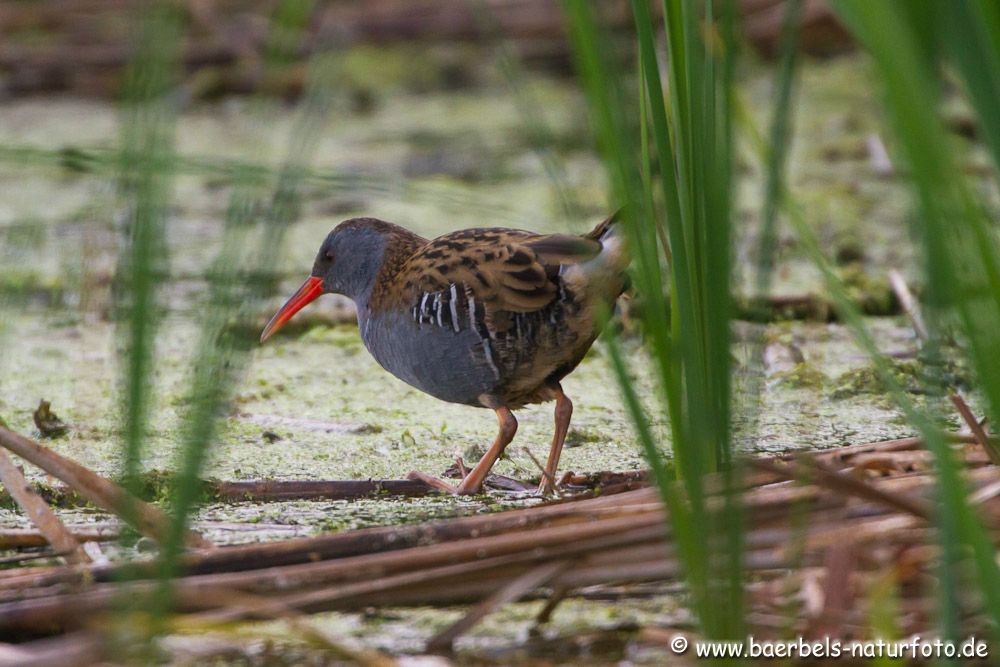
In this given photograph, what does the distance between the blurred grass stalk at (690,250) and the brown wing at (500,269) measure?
618 mm

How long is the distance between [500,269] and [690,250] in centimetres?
78

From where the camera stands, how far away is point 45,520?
6.61ft

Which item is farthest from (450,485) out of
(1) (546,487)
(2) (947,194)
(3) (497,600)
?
(2) (947,194)

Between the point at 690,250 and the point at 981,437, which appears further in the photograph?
the point at 981,437

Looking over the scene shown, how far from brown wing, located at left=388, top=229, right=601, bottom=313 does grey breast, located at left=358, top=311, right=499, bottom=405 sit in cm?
7

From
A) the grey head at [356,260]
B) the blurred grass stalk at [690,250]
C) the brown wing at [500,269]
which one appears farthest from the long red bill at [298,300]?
the blurred grass stalk at [690,250]

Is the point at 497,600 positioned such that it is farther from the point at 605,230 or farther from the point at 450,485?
the point at 605,230

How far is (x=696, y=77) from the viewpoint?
168 centimetres

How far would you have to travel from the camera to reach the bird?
99.4 inches

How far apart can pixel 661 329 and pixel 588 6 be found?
0.36 m

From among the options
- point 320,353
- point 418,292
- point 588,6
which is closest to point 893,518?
point 588,6

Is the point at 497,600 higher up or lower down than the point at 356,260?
lower down

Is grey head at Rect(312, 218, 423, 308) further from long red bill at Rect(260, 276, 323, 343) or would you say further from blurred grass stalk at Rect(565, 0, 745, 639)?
blurred grass stalk at Rect(565, 0, 745, 639)

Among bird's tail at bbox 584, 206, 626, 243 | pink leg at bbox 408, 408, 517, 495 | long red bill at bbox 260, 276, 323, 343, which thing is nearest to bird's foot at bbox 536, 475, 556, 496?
pink leg at bbox 408, 408, 517, 495
